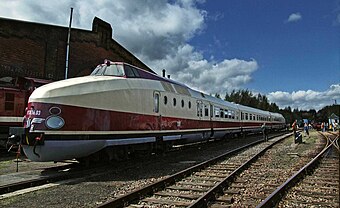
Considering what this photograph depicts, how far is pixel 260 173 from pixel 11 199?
6.80 m

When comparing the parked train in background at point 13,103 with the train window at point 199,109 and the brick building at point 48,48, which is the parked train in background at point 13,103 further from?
the train window at point 199,109

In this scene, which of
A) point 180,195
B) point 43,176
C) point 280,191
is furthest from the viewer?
point 43,176

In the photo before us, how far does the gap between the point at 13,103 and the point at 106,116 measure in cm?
676

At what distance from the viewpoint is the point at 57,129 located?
761 centimetres

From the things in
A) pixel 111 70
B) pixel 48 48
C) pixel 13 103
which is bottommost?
pixel 13 103

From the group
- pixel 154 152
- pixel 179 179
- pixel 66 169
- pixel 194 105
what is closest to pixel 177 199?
pixel 179 179

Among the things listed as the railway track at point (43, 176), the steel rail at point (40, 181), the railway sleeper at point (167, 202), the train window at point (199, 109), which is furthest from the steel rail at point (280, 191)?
the train window at point (199, 109)

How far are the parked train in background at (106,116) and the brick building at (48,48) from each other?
1110cm

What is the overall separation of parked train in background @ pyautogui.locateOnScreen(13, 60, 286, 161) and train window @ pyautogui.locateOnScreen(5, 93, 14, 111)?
5.23 m

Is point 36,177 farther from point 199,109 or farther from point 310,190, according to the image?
point 199,109

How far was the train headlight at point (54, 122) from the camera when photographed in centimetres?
754

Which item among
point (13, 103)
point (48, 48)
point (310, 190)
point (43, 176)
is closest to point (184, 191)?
point (310, 190)

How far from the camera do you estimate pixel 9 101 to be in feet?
42.2

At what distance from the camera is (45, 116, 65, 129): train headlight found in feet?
24.7
